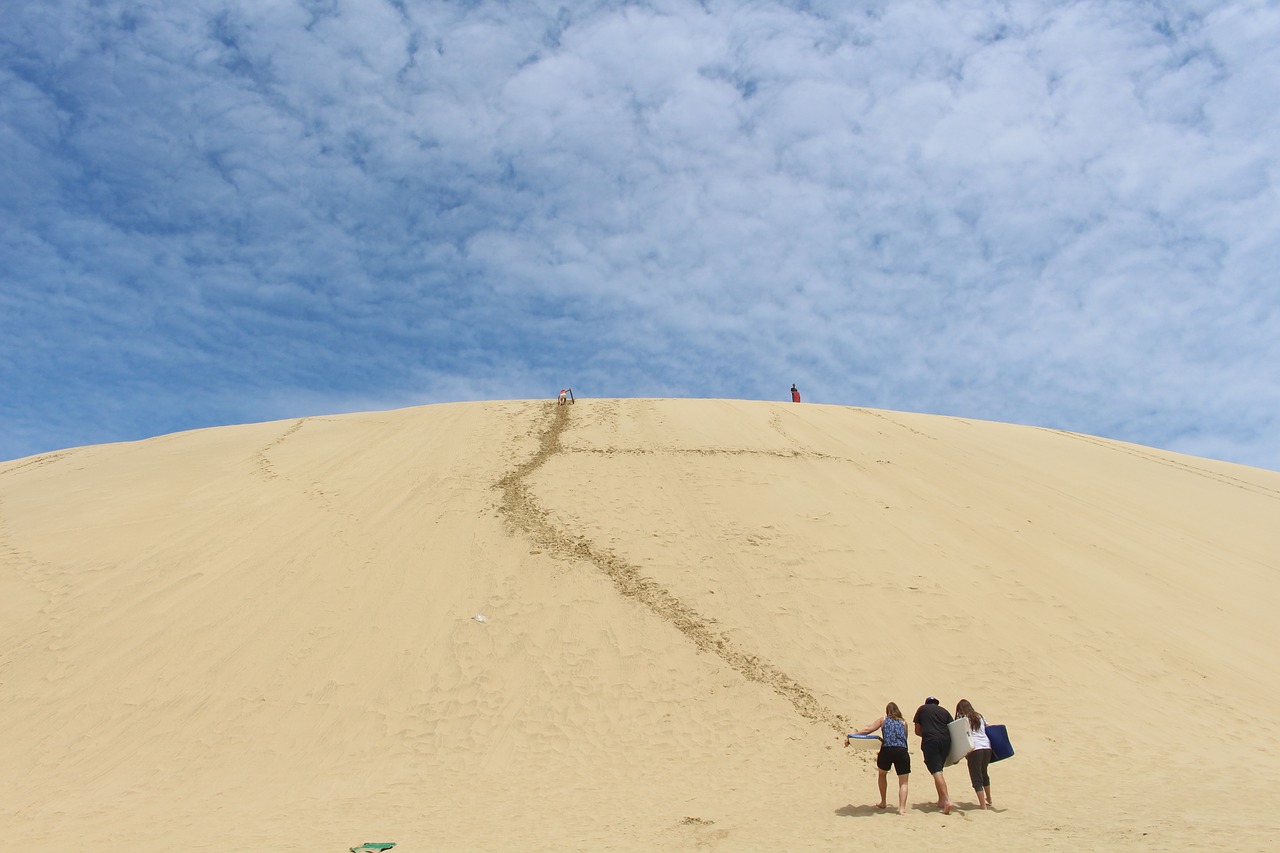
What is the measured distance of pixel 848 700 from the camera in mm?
9320

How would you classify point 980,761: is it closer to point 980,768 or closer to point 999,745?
point 980,768

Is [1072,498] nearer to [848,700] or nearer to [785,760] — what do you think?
[848,700]

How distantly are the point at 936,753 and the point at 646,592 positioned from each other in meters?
5.30

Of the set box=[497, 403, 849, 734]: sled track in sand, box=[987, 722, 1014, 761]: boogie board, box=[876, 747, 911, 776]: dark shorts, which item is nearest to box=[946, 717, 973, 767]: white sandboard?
box=[987, 722, 1014, 761]: boogie board

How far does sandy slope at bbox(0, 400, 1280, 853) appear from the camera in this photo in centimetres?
721

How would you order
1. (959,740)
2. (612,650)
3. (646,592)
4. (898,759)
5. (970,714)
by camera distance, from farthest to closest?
(646,592)
(612,650)
(970,714)
(959,740)
(898,759)

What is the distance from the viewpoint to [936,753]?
22.3ft

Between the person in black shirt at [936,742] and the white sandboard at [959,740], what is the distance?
5 centimetres

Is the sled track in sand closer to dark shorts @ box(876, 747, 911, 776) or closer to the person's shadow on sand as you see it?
the person's shadow on sand

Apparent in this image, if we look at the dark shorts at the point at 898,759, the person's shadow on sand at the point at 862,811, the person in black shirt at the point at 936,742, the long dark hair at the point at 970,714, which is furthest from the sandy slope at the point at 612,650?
the long dark hair at the point at 970,714

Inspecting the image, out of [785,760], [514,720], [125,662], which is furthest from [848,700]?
[125,662]

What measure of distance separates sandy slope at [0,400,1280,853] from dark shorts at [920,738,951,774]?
0.42 m

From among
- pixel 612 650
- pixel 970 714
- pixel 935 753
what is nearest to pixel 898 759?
pixel 935 753

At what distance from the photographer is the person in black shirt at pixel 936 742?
6699 millimetres
